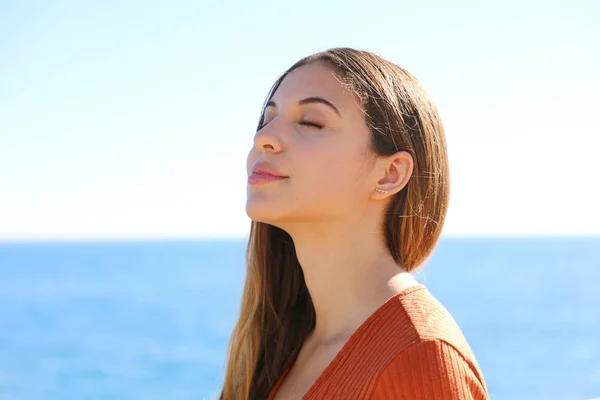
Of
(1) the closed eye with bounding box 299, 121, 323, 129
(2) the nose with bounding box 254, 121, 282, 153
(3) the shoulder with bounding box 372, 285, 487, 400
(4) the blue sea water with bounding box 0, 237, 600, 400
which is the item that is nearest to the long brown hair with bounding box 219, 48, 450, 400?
(1) the closed eye with bounding box 299, 121, 323, 129

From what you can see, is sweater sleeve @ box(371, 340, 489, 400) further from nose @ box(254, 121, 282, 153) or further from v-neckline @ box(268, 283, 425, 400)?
nose @ box(254, 121, 282, 153)

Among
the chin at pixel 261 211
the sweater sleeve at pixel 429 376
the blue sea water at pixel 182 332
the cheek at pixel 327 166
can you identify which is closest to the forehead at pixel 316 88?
the cheek at pixel 327 166

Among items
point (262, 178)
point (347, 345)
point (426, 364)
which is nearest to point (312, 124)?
point (262, 178)

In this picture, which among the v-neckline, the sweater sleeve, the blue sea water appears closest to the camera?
the sweater sleeve

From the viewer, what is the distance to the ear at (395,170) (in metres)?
1.73

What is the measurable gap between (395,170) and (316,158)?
216 mm

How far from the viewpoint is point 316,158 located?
5.48 ft

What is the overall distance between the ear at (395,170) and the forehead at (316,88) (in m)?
0.15

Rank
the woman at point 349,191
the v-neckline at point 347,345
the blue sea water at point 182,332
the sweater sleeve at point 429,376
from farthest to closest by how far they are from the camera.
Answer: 1. the blue sea water at point 182,332
2. the woman at point 349,191
3. the v-neckline at point 347,345
4. the sweater sleeve at point 429,376

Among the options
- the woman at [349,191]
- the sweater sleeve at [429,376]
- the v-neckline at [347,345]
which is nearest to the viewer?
the sweater sleeve at [429,376]

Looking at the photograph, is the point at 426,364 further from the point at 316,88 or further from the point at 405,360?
the point at 316,88

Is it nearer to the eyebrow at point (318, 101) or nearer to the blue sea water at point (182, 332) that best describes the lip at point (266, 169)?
the eyebrow at point (318, 101)

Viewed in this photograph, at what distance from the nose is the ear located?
258 mm

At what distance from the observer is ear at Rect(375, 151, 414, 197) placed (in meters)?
1.73
